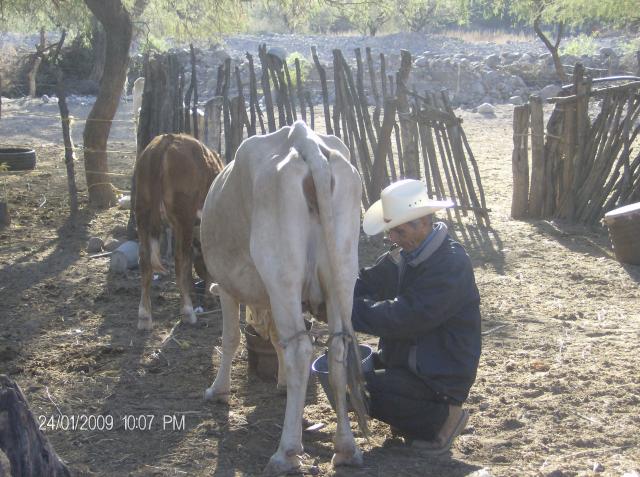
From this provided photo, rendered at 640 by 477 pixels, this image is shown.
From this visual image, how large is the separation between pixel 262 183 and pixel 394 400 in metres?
1.34

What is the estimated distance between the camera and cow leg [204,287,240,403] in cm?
545

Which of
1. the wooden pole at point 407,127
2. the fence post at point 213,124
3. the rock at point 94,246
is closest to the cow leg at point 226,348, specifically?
the rock at point 94,246

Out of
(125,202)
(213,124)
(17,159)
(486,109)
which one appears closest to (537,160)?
(213,124)

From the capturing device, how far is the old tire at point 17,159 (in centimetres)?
1331

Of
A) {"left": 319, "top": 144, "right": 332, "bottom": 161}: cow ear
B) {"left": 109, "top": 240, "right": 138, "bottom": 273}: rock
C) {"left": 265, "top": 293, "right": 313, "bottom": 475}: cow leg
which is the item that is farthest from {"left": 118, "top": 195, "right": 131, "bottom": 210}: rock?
{"left": 265, "top": 293, "right": 313, "bottom": 475}: cow leg

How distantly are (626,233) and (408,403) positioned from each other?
16.4 feet

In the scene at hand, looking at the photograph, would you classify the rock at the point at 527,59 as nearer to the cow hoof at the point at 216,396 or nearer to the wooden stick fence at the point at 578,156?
the wooden stick fence at the point at 578,156

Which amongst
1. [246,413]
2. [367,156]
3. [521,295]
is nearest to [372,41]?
[367,156]

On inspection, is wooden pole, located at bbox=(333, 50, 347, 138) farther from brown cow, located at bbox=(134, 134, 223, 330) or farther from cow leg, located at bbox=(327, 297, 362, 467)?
cow leg, located at bbox=(327, 297, 362, 467)

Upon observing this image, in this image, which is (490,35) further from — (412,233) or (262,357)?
(412,233)

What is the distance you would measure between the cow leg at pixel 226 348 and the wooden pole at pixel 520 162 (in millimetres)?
6406

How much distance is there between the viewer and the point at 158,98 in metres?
10.2

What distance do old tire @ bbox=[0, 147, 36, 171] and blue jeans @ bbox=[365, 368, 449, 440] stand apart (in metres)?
10.2

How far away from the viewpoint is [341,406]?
→ 14.5 feet
